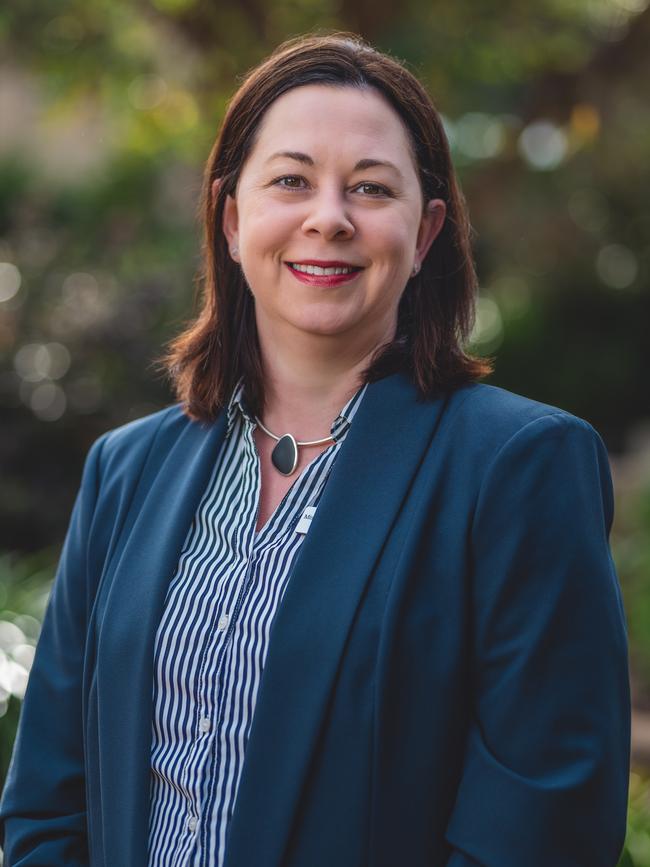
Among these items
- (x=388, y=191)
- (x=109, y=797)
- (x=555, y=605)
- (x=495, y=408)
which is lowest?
(x=109, y=797)

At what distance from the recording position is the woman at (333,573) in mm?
1695

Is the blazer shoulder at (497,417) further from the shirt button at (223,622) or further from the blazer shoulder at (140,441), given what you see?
the blazer shoulder at (140,441)

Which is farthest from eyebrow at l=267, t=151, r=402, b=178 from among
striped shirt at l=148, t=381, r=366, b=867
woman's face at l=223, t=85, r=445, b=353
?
striped shirt at l=148, t=381, r=366, b=867

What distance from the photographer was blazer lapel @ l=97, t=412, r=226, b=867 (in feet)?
6.36

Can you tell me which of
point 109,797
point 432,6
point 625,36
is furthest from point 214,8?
point 109,797

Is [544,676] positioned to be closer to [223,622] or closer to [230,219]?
[223,622]

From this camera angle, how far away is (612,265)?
43.3ft

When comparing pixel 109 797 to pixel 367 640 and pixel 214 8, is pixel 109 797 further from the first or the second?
pixel 214 8

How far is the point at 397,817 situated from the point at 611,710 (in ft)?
1.24

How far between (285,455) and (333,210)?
485mm

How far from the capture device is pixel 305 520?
1.95 m

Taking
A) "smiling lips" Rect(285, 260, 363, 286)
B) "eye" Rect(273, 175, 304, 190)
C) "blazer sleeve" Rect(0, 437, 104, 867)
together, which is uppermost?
"eye" Rect(273, 175, 304, 190)

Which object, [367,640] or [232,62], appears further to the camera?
[232,62]

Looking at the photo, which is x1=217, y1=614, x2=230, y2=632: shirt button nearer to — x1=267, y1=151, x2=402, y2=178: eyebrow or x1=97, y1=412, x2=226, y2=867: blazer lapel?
x1=97, y1=412, x2=226, y2=867: blazer lapel
